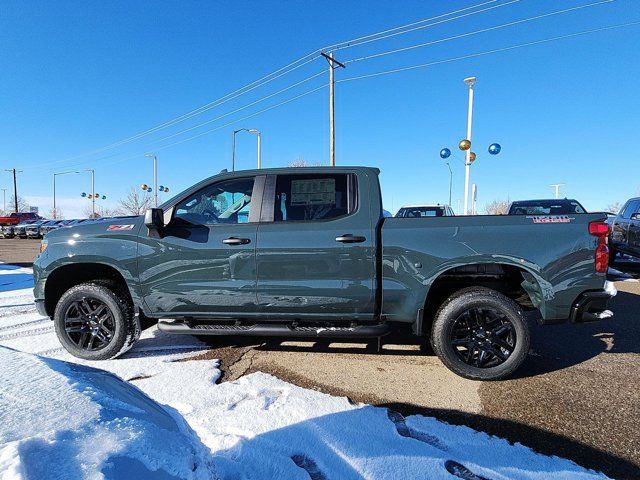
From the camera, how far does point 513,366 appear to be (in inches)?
130

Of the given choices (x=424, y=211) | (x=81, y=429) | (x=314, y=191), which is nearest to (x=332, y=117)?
(x=424, y=211)

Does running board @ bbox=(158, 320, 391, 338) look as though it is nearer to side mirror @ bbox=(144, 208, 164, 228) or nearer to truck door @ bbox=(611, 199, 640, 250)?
side mirror @ bbox=(144, 208, 164, 228)

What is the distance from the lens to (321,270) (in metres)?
3.44

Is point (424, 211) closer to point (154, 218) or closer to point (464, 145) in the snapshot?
point (464, 145)

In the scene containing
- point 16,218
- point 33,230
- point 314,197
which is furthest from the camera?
point 16,218

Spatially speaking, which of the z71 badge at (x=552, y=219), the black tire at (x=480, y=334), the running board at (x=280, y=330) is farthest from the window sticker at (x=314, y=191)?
the z71 badge at (x=552, y=219)

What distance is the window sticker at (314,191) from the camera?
3.67m

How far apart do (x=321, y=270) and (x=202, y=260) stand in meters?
1.18

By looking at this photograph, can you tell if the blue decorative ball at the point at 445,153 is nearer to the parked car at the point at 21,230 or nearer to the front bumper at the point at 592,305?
the front bumper at the point at 592,305

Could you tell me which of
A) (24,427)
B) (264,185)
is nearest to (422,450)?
(24,427)

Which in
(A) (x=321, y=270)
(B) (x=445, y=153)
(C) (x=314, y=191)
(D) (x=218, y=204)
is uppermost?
(B) (x=445, y=153)

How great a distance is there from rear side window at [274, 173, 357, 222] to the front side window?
349 mm

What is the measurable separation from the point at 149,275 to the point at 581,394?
408 cm

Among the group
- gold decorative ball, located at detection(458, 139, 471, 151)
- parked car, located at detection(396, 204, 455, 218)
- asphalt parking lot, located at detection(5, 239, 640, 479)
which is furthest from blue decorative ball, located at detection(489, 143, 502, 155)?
asphalt parking lot, located at detection(5, 239, 640, 479)
